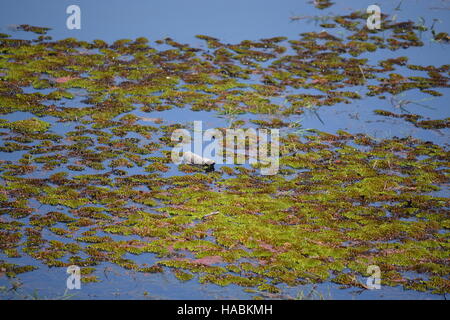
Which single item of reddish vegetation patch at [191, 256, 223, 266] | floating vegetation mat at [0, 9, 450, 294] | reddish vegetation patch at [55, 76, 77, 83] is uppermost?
reddish vegetation patch at [55, 76, 77, 83]

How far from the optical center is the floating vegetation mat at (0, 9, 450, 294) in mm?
11336

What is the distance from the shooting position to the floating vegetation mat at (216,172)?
11.3 metres

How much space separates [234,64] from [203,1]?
657 cm

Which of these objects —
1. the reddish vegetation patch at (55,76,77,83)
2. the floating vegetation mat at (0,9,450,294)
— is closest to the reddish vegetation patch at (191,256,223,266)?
the floating vegetation mat at (0,9,450,294)

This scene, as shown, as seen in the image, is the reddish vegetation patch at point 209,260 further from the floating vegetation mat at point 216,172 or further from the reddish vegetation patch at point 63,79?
the reddish vegetation patch at point 63,79

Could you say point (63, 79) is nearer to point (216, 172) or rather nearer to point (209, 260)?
point (216, 172)

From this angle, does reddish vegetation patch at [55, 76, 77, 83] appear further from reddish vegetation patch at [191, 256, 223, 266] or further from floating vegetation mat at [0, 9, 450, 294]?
reddish vegetation patch at [191, 256, 223, 266]

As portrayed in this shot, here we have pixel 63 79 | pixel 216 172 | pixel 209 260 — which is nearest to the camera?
pixel 209 260

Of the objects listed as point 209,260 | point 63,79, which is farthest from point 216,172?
point 63,79

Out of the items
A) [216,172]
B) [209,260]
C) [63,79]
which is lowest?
[209,260]

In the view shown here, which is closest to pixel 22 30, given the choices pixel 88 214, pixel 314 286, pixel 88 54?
pixel 88 54

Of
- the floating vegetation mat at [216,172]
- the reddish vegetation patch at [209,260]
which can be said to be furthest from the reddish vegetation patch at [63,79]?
the reddish vegetation patch at [209,260]

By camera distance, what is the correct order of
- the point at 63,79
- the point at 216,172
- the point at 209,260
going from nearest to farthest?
the point at 209,260, the point at 216,172, the point at 63,79

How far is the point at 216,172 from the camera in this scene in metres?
14.7
